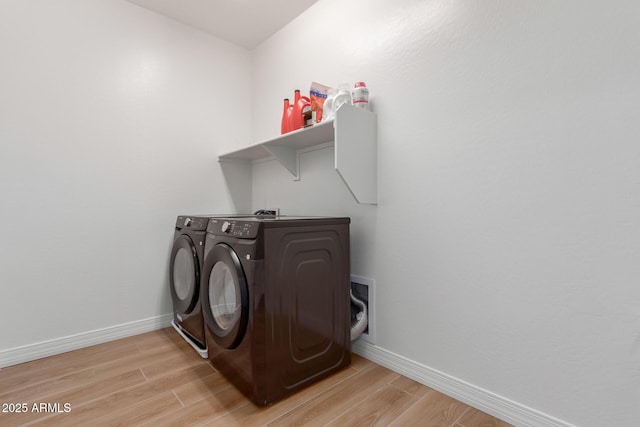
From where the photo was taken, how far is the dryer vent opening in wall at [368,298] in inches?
68.7

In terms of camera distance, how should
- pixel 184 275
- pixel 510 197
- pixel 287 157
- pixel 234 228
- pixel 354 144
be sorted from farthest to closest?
pixel 287 157, pixel 184 275, pixel 354 144, pixel 234 228, pixel 510 197

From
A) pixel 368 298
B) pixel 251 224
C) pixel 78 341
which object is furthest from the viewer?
pixel 78 341

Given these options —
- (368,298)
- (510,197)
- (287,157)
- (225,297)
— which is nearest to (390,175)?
(510,197)

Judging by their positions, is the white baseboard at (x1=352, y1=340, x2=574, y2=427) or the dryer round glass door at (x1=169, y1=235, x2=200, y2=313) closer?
the white baseboard at (x1=352, y1=340, x2=574, y2=427)

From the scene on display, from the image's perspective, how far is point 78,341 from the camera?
6.34 ft

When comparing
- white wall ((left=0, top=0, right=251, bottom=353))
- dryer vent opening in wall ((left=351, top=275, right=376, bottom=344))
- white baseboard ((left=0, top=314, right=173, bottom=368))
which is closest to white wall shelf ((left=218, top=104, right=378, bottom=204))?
dryer vent opening in wall ((left=351, top=275, right=376, bottom=344))

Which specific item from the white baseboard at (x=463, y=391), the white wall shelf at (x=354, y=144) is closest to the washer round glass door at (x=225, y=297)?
the white wall shelf at (x=354, y=144)

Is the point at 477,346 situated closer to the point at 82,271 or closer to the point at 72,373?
the point at 72,373

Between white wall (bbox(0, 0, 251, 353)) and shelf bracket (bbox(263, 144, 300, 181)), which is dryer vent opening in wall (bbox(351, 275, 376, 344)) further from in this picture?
white wall (bbox(0, 0, 251, 353))

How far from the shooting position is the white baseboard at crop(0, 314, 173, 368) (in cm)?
173

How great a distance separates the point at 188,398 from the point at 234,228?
2.73ft

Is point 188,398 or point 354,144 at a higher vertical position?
point 354,144

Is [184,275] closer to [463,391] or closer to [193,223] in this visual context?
[193,223]

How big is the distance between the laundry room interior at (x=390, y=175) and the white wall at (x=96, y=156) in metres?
0.01
